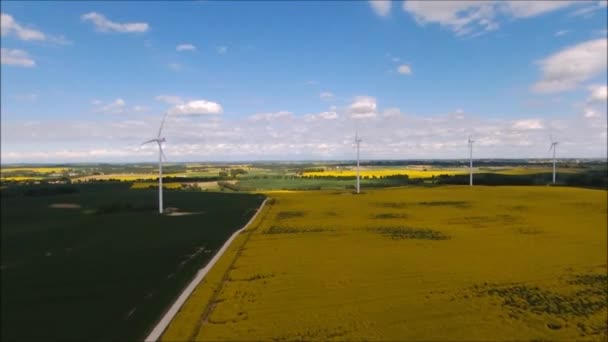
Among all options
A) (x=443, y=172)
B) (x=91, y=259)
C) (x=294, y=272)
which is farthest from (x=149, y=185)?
(x=443, y=172)

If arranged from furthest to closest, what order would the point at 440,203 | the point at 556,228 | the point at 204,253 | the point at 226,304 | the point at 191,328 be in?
1. the point at 440,203
2. the point at 556,228
3. the point at 204,253
4. the point at 226,304
5. the point at 191,328

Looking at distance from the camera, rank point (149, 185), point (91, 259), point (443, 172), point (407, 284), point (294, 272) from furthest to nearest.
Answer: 1. point (443, 172)
2. point (149, 185)
3. point (91, 259)
4. point (294, 272)
5. point (407, 284)

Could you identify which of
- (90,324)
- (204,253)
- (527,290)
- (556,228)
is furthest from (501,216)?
(90,324)

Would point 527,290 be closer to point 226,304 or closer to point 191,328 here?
point 226,304

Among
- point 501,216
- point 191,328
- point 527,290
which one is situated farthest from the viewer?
point 501,216

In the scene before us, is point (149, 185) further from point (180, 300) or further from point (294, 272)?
point (180, 300)

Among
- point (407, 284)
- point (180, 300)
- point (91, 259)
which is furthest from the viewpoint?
point (91, 259)

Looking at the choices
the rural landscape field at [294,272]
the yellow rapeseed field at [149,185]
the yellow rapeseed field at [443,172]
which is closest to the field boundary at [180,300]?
the rural landscape field at [294,272]

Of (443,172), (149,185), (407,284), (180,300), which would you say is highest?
(443,172)
